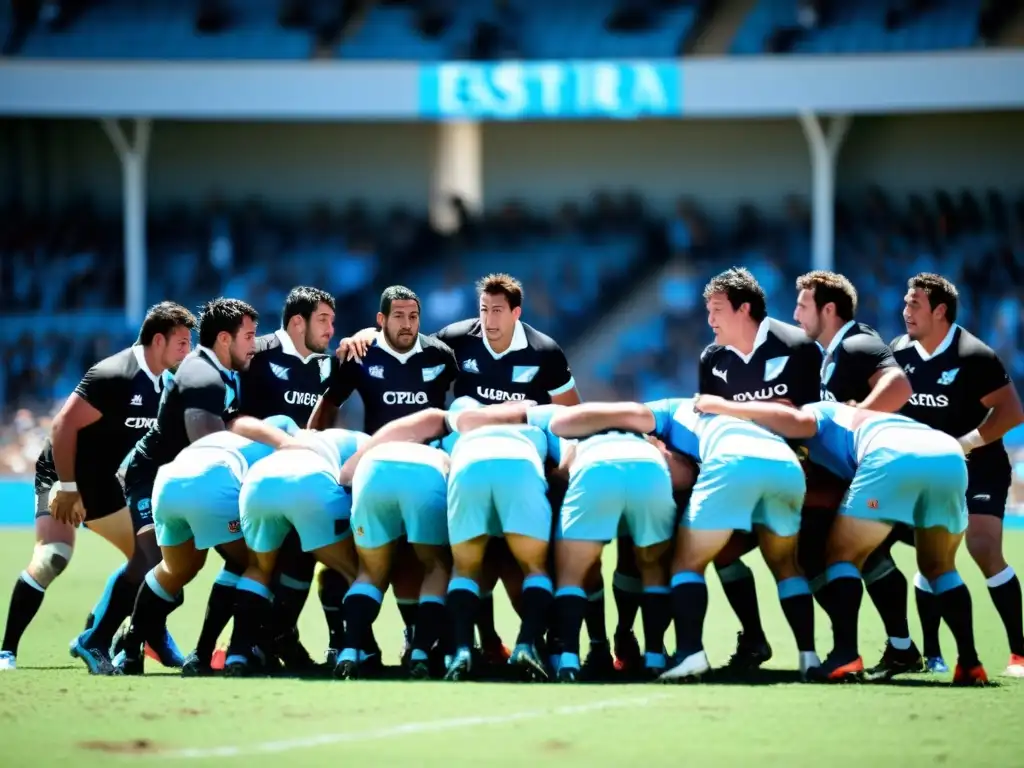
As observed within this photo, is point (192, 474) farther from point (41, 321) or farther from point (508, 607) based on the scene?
point (41, 321)

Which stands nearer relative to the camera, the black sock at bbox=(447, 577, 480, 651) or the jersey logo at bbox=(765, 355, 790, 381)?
the black sock at bbox=(447, 577, 480, 651)

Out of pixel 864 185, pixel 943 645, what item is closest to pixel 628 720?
pixel 943 645

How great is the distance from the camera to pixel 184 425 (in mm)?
7965

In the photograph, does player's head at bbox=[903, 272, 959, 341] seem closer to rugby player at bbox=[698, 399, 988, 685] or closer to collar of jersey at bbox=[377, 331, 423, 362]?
rugby player at bbox=[698, 399, 988, 685]

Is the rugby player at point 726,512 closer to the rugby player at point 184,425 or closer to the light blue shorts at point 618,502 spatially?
the light blue shorts at point 618,502

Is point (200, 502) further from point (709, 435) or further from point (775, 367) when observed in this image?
point (775, 367)

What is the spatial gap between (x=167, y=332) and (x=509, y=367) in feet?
5.90

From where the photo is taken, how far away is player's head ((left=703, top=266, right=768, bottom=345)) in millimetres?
7648

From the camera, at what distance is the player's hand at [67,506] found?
27.2ft

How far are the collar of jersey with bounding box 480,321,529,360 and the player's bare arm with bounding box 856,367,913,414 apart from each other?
1.86 meters

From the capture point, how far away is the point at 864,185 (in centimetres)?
2508

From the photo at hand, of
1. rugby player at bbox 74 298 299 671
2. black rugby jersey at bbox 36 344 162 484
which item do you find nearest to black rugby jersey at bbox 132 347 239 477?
rugby player at bbox 74 298 299 671

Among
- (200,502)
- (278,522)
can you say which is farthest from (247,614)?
(200,502)

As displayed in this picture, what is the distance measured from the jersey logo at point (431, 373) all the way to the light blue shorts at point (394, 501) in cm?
133
